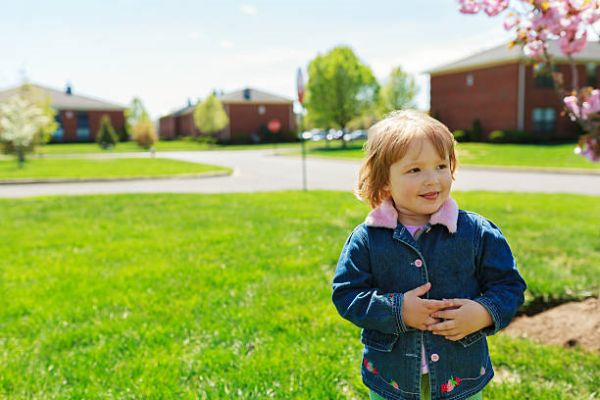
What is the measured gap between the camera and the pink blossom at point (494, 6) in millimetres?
3543

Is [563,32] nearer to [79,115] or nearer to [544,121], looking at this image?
[544,121]

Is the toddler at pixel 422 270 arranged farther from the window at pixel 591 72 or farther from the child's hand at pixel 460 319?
the window at pixel 591 72

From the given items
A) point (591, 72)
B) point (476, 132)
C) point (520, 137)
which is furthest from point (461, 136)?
point (591, 72)

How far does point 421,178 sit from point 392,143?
0.55 feet

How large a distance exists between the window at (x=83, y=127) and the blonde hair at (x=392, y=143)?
226 feet

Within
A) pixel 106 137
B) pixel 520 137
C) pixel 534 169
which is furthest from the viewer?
pixel 106 137

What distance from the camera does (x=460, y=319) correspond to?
1.76 m

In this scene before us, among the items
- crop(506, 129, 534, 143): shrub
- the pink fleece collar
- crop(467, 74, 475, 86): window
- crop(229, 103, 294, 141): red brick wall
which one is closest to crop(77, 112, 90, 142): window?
crop(229, 103, 294, 141): red brick wall

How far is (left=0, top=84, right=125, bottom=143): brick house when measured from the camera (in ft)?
207

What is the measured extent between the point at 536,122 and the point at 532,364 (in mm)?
36775

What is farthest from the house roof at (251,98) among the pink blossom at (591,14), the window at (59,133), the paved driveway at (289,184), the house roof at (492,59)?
the pink blossom at (591,14)

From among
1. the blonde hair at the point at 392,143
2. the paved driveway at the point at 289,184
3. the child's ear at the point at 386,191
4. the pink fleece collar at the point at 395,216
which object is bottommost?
the paved driveway at the point at 289,184

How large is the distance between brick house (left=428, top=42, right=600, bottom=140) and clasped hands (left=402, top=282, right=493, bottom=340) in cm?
3607

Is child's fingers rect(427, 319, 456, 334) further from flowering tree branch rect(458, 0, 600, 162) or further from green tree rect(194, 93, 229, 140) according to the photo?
green tree rect(194, 93, 229, 140)
